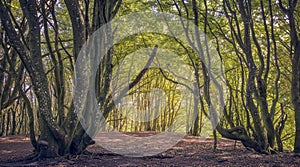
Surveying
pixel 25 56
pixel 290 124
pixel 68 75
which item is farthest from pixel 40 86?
pixel 290 124

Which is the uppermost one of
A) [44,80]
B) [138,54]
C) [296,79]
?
[138,54]

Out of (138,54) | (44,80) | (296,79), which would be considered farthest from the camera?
(138,54)

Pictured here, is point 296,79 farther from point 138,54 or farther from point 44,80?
point 138,54

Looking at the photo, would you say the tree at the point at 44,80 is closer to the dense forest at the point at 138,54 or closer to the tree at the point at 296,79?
the dense forest at the point at 138,54

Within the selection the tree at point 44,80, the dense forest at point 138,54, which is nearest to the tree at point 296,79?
the dense forest at point 138,54

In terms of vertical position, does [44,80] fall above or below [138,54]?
below

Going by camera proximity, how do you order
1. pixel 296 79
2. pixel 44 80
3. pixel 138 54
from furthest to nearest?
pixel 138 54 → pixel 296 79 → pixel 44 80

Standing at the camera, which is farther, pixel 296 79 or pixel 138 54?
pixel 138 54

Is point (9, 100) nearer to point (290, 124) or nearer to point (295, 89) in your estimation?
point (295, 89)

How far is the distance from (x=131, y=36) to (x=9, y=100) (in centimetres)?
438

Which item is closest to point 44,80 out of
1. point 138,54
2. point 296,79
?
point 296,79

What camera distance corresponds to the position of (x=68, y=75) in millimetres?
14445

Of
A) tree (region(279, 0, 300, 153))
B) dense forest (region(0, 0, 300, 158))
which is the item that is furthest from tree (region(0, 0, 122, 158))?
tree (region(279, 0, 300, 153))

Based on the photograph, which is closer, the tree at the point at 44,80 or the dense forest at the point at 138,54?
the tree at the point at 44,80
